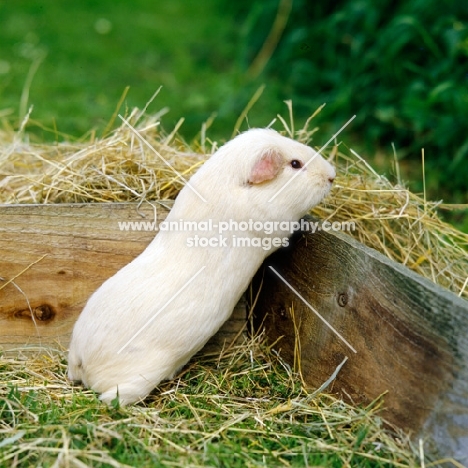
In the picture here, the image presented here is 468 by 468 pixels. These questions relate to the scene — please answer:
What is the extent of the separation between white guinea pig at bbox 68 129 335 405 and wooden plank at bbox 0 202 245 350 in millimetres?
301

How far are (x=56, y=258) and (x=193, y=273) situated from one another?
2.25 feet

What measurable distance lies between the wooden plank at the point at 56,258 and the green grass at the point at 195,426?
0.19 meters

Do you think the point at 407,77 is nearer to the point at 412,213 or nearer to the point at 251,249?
the point at 412,213

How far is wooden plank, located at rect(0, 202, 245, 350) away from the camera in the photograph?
115 inches

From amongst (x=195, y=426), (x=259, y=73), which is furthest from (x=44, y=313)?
(x=259, y=73)

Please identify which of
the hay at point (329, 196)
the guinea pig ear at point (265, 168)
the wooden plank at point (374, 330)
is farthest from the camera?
the hay at point (329, 196)

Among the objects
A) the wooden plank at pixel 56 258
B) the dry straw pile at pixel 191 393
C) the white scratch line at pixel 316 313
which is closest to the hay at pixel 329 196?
the dry straw pile at pixel 191 393

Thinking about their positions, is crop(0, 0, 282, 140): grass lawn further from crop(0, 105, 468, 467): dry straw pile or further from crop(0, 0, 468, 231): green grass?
crop(0, 105, 468, 467): dry straw pile

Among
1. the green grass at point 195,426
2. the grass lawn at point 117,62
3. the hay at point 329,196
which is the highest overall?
the hay at point 329,196

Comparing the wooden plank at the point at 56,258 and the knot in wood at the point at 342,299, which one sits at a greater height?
the knot in wood at the point at 342,299

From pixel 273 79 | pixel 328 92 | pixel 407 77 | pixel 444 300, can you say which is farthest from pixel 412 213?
pixel 273 79

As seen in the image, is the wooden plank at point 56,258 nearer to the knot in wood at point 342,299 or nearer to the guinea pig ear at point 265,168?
the guinea pig ear at point 265,168

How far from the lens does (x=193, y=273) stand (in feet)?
8.61

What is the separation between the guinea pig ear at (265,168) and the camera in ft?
8.46
